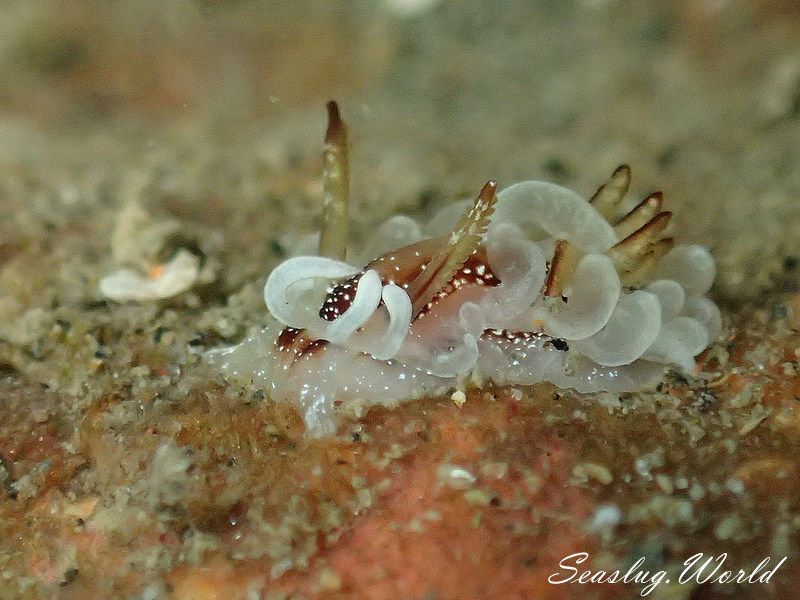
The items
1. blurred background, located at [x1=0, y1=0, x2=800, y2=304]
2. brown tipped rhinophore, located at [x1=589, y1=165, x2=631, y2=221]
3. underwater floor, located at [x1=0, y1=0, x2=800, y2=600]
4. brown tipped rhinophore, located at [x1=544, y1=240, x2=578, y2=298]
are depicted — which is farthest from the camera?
blurred background, located at [x1=0, y1=0, x2=800, y2=304]

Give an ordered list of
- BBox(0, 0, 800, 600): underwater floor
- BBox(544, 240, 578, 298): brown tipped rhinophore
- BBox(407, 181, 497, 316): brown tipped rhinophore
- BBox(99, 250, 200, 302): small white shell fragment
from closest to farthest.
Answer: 1. BBox(0, 0, 800, 600): underwater floor
2. BBox(407, 181, 497, 316): brown tipped rhinophore
3. BBox(544, 240, 578, 298): brown tipped rhinophore
4. BBox(99, 250, 200, 302): small white shell fragment

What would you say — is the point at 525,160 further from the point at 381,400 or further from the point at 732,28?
the point at 381,400

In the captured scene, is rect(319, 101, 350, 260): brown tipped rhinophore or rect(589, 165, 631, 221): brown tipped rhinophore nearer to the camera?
rect(319, 101, 350, 260): brown tipped rhinophore

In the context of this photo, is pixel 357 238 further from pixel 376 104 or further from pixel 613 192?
pixel 613 192

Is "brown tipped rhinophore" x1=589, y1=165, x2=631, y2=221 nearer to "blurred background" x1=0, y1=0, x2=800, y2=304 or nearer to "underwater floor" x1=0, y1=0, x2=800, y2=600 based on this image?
"underwater floor" x1=0, y1=0, x2=800, y2=600

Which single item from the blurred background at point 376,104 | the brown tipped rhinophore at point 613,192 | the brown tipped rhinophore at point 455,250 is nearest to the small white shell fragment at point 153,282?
the blurred background at point 376,104

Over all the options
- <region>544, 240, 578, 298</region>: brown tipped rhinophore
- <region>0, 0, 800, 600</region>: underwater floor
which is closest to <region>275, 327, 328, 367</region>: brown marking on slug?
<region>0, 0, 800, 600</region>: underwater floor

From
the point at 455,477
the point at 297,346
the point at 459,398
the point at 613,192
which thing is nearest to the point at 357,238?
the point at 297,346

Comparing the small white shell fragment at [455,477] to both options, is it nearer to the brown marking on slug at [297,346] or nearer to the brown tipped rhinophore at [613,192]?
the brown marking on slug at [297,346]
